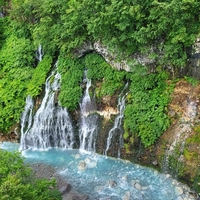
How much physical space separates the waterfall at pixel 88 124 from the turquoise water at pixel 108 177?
0.50m

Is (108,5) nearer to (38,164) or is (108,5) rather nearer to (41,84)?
(41,84)

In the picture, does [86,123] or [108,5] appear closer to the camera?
[108,5]

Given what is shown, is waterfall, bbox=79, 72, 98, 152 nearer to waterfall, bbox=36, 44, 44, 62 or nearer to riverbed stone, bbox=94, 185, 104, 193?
riverbed stone, bbox=94, 185, 104, 193

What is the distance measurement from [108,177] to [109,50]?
234 inches

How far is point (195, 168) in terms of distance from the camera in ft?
36.7

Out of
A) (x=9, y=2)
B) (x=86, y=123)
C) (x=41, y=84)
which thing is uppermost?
(x=9, y=2)

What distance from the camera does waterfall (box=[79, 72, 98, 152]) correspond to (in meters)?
14.0

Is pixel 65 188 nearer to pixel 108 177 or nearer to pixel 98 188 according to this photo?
pixel 98 188

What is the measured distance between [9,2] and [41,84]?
7912mm

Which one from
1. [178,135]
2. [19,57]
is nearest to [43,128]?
[19,57]

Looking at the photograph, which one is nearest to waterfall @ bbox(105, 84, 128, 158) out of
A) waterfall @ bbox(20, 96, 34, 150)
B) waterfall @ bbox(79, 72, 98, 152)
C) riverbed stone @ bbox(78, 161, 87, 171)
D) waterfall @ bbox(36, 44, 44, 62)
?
waterfall @ bbox(79, 72, 98, 152)

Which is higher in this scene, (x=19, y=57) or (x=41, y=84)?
(x=19, y=57)

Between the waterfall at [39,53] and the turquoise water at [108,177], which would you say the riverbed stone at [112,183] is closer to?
the turquoise water at [108,177]

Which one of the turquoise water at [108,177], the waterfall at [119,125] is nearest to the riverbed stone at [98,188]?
the turquoise water at [108,177]
